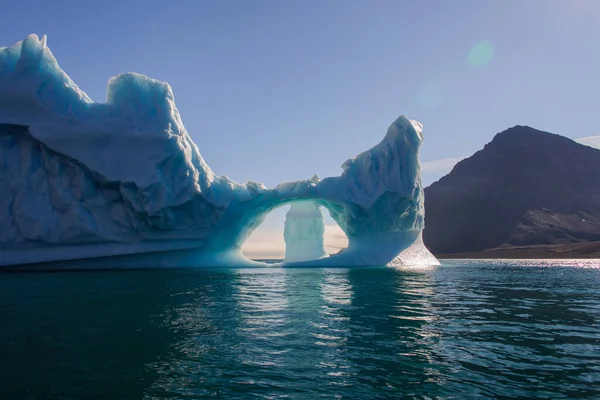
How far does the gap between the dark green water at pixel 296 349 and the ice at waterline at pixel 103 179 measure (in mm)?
13993

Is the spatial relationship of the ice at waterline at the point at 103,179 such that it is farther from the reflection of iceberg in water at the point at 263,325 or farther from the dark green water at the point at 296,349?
the dark green water at the point at 296,349

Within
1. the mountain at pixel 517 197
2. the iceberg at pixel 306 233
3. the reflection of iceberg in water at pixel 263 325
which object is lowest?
the reflection of iceberg in water at pixel 263 325

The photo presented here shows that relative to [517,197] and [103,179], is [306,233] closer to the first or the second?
Result: [103,179]

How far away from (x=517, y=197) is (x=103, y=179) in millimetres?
124283

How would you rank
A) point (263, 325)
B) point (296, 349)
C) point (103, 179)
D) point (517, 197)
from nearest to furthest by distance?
point (296, 349), point (263, 325), point (103, 179), point (517, 197)

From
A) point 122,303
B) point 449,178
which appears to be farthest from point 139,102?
point 449,178

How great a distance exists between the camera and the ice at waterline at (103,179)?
78.1 ft

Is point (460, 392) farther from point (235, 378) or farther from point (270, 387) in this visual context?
point (235, 378)

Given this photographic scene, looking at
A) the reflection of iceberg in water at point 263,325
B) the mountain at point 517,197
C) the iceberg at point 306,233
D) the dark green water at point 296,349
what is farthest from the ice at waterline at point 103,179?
the mountain at point 517,197

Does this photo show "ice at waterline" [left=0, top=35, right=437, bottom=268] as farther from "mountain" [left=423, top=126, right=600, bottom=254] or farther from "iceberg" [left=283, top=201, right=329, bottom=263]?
"mountain" [left=423, top=126, right=600, bottom=254]

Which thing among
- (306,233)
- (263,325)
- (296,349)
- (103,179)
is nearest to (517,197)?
(306,233)

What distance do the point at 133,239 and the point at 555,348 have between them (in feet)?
79.7

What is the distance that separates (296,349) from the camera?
6.22 m

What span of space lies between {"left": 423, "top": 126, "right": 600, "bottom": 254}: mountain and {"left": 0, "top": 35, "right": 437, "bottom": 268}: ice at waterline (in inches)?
3657
